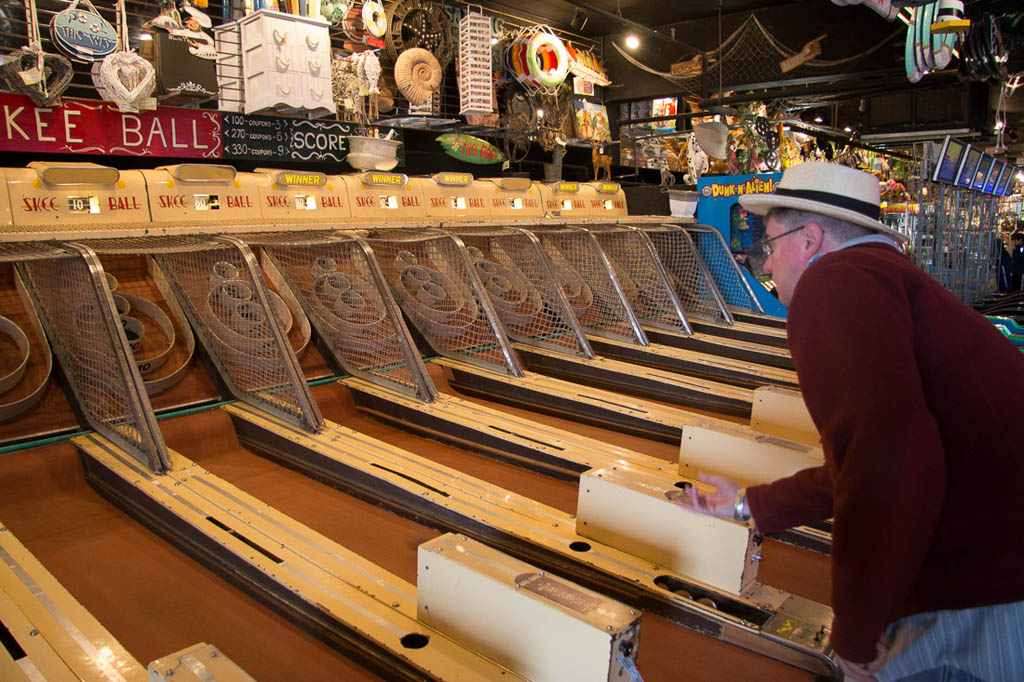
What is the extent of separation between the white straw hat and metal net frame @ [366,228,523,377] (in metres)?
3.43

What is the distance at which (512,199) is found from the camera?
21.8 ft

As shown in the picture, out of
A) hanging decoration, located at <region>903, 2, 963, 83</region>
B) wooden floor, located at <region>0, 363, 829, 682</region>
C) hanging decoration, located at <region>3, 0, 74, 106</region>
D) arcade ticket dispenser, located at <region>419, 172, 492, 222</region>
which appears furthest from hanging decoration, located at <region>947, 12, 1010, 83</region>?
hanging decoration, located at <region>3, 0, 74, 106</region>

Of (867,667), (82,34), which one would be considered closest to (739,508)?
(867,667)

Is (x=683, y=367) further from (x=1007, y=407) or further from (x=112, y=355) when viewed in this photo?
(x=1007, y=407)

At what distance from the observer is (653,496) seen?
8.73 ft

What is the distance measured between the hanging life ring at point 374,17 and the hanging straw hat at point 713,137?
326 centimetres

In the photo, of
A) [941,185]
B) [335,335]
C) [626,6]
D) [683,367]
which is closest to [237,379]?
[335,335]

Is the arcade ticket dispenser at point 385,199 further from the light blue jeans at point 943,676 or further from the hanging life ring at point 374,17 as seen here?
the light blue jeans at point 943,676

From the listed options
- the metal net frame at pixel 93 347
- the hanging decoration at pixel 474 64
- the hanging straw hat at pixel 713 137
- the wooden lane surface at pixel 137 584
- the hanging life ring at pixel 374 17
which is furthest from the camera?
the hanging straw hat at pixel 713 137

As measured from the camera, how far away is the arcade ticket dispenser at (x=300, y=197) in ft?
16.8

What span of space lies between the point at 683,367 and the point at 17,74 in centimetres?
471

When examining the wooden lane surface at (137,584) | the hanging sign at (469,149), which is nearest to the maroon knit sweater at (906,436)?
the wooden lane surface at (137,584)

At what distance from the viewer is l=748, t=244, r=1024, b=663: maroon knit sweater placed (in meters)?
1.26

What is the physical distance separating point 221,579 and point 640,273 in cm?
480
